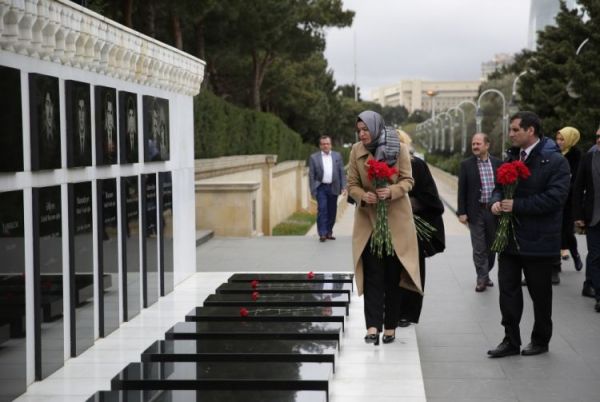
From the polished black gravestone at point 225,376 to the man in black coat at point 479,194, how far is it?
15.6ft

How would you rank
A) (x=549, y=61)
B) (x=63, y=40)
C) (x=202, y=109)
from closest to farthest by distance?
(x=63, y=40)
(x=202, y=109)
(x=549, y=61)

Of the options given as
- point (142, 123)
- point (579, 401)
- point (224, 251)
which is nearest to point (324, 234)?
point (224, 251)

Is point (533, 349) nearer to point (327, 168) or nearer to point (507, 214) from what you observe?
point (507, 214)

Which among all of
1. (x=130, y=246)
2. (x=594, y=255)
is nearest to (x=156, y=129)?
(x=130, y=246)

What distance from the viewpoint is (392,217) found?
759cm

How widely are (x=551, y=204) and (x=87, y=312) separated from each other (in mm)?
3910

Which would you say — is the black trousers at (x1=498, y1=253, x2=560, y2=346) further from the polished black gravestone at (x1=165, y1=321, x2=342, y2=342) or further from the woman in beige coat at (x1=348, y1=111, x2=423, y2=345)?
the polished black gravestone at (x1=165, y1=321, x2=342, y2=342)

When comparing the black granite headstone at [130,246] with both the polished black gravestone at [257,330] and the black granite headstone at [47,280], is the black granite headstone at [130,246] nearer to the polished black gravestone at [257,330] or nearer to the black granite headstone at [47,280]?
the polished black gravestone at [257,330]

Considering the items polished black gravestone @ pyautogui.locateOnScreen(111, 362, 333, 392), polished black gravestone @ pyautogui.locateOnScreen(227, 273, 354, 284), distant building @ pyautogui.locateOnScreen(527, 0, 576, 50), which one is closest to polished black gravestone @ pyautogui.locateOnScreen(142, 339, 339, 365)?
polished black gravestone @ pyautogui.locateOnScreen(111, 362, 333, 392)

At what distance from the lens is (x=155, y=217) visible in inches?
384

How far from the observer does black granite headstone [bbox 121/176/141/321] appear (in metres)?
8.63

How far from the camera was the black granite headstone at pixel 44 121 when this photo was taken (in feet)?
21.2

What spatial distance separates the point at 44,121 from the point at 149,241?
3079mm

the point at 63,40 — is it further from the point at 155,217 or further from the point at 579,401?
the point at 579,401
